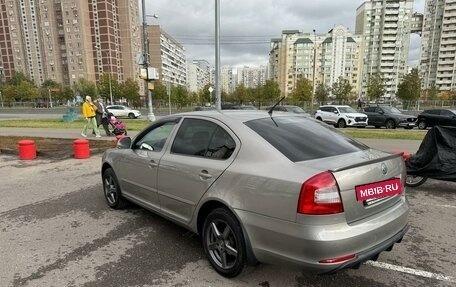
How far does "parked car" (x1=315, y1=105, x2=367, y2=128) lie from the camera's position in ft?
67.7

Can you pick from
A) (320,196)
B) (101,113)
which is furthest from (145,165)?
(101,113)

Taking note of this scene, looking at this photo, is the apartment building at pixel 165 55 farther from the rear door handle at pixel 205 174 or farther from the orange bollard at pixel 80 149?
the rear door handle at pixel 205 174

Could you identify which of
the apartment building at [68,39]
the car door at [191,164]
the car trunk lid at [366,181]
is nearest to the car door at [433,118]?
the car trunk lid at [366,181]

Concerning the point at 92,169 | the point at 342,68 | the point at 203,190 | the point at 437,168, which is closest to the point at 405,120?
the point at 437,168

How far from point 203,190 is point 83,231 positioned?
2109 mm

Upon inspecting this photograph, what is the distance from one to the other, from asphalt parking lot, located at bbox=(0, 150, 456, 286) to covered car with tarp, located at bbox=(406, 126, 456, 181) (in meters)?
0.42

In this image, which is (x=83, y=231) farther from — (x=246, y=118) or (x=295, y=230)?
(x=295, y=230)

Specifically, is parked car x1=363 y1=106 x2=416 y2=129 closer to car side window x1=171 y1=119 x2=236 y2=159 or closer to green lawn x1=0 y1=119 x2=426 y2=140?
green lawn x1=0 y1=119 x2=426 y2=140

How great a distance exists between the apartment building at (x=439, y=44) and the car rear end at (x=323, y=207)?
380 feet

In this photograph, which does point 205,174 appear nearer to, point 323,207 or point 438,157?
point 323,207

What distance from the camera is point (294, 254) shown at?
7.66ft

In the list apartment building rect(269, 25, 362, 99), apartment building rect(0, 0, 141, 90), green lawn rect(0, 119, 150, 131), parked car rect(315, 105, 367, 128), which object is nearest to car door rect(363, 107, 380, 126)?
parked car rect(315, 105, 367, 128)

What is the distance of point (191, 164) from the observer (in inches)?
126

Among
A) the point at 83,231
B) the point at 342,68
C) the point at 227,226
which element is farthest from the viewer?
the point at 342,68
